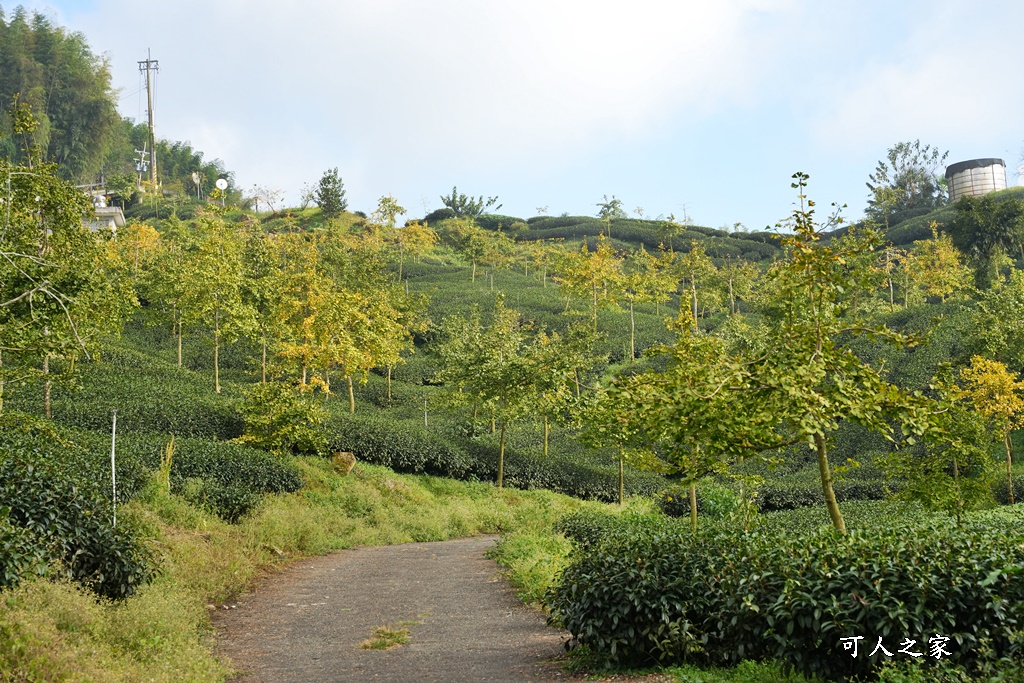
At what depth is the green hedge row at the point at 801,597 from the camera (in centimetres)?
572

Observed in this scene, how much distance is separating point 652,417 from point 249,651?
5138mm

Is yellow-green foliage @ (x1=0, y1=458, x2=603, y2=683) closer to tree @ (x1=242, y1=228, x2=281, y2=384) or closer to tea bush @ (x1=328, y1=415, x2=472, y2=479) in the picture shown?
tea bush @ (x1=328, y1=415, x2=472, y2=479)

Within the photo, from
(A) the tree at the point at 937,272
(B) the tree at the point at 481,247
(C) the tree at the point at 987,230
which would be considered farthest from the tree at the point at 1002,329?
(B) the tree at the point at 481,247

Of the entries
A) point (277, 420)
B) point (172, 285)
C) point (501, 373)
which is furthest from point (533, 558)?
point (172, 285)

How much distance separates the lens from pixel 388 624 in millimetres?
10000

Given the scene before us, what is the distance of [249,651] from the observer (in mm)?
8922

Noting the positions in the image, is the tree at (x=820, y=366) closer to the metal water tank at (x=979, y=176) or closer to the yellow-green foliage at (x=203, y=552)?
the yellow-green foliage at (x=203, y=552)

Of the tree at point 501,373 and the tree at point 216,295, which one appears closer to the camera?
the tree at point 501,373

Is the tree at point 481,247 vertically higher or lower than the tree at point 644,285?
higher

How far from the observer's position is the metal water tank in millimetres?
85375

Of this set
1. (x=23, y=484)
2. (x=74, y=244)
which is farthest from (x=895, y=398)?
(x=74, y=244)

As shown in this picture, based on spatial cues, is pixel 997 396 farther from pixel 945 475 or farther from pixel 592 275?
pixel 592 275

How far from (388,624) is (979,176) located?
3694 inches

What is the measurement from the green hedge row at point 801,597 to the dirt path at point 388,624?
0.86 meters
